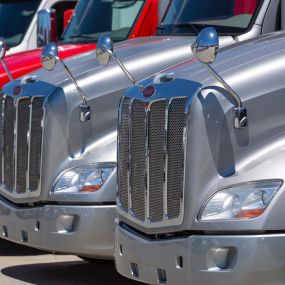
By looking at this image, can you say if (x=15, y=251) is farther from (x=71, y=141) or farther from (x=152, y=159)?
(x=152, y=159)

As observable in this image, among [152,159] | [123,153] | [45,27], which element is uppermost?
→ [152,159]

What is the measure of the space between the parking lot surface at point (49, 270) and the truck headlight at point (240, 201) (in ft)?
6.56

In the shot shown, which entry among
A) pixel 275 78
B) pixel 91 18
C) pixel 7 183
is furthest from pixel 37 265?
pixel 275 78

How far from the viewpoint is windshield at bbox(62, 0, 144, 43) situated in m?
10.5

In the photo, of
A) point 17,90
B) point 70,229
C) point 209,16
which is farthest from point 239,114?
point 209,16

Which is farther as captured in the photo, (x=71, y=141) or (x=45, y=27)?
(x=45, y=27)

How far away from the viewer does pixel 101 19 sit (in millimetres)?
10734

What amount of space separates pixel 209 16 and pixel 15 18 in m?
4.77

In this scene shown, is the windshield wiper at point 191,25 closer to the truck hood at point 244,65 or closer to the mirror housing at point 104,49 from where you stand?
the mirror housing at point 104,49

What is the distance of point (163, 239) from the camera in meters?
6.24

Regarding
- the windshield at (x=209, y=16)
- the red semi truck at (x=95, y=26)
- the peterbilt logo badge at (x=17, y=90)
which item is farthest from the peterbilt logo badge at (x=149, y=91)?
the red semi truck at (x=95, y=26)

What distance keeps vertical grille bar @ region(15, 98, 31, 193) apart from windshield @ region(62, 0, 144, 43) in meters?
2.49

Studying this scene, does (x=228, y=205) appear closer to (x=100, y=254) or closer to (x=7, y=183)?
(x=100, y=254)

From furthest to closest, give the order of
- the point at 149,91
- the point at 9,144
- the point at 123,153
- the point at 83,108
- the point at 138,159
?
1. the point at 9,144
2. the point at 83,108
3. the point at 123,153
4. the point at 138,159
5. the point at 149,91
